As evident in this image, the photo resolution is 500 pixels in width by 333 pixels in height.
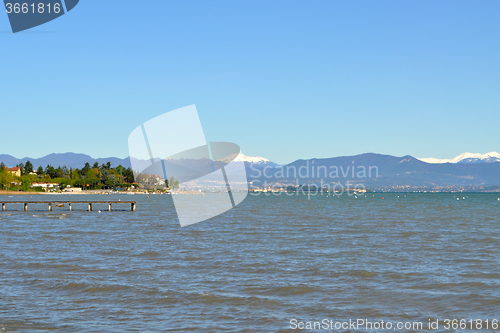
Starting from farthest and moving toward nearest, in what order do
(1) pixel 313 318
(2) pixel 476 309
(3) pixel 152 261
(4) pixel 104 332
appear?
(3) pixel 152 261 < (2) pixel 476 309 < (1) pixel 313 318 < (4) pixel 104 332

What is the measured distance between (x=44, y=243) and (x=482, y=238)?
94.6ft

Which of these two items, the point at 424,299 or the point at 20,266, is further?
the point at 20,266

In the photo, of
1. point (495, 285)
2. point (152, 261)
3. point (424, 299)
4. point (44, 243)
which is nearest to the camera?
point (424, 299)

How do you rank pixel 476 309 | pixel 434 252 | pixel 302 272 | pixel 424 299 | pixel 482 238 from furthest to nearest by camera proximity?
pixel 482 238 < pixel 434 252 < pixel 302 272 < pixel 424 299 < pixel 476 309

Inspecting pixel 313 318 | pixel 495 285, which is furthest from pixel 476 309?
pixel 313 318

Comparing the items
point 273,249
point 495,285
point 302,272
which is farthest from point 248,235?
point 495,285

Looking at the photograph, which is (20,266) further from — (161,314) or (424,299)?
(424,299)

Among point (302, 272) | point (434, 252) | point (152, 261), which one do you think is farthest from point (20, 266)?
point (434, 252)

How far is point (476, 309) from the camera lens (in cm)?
1374

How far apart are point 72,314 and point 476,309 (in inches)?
445

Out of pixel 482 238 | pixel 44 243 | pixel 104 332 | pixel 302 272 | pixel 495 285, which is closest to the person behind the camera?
pixel 104 332

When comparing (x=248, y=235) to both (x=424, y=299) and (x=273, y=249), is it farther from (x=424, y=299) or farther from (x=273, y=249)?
(x=424, y=299)

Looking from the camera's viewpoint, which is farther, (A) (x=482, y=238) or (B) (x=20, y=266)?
(A) (x=482, y=238)

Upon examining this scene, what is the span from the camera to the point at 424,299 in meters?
14.8
